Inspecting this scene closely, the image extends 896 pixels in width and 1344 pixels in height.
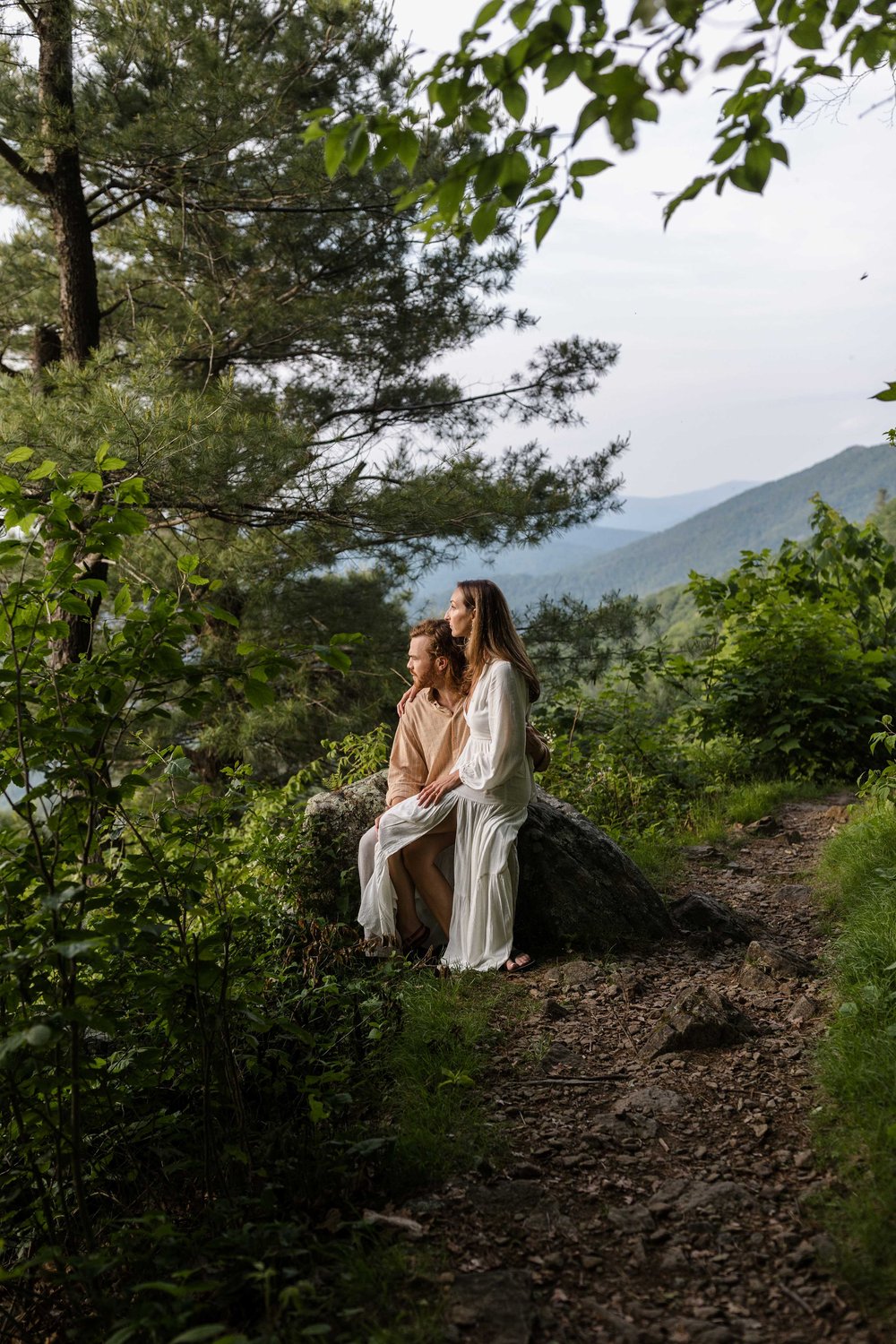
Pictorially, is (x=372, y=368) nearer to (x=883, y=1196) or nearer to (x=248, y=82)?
(x=248, y=82)

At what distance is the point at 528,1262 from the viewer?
2.22 metres

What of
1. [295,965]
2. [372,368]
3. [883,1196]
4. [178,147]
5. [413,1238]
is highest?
[178,147]

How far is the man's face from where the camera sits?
4.31 m

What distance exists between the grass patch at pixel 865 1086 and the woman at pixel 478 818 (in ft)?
4.10

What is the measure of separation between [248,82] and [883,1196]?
771 centimetres

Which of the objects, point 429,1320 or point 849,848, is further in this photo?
point 849,848

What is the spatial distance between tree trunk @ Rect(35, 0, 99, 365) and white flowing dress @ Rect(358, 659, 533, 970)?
4207mm

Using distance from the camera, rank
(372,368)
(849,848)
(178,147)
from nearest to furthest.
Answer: (849,848), (178,147), (372,368)

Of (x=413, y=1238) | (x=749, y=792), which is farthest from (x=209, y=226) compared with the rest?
(x=413, y=1238)

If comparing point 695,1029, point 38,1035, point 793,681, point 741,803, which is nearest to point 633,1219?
point 695,1029

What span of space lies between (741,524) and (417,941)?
140482mm

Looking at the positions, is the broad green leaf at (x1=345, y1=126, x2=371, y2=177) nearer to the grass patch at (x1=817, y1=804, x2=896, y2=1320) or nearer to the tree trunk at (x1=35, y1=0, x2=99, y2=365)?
the grass patch at (x1=817, y1=804, x2=896, y2=1320)

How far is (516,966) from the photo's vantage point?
3916 mm

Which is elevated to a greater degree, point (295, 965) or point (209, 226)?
point (209, 226)
